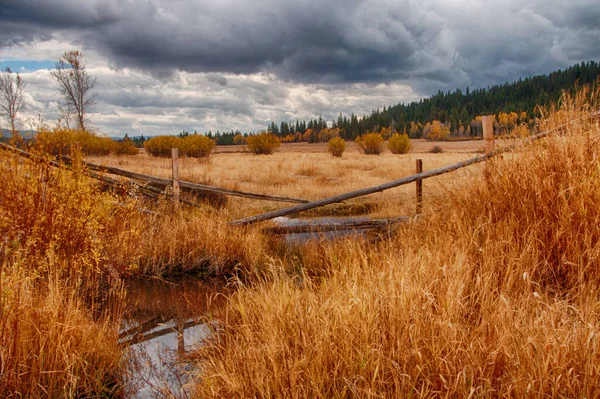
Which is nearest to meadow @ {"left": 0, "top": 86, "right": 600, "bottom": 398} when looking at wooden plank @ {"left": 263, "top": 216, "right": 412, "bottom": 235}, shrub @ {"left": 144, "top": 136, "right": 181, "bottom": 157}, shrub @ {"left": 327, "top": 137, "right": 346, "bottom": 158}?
wooden plank @ {"left": 263, "top": 216, "right": 412, "bottom": 235}

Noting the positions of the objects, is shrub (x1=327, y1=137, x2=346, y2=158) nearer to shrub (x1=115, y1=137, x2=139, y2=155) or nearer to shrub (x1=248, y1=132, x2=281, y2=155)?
shrub (x1=248, y1=132, x2=281, y2=155)

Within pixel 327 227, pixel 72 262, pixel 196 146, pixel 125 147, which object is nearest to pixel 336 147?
pixel 196 146

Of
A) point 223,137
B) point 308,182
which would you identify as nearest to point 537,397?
point 308,182

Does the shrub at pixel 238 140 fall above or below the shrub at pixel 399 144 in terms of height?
above

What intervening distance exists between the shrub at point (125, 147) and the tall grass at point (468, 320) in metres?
33.6

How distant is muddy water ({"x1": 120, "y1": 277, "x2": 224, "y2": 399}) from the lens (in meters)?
3.44

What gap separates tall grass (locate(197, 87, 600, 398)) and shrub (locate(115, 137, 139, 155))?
33.6 metres

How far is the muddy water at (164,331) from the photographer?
3.44 metres

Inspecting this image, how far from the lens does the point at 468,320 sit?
298 cm

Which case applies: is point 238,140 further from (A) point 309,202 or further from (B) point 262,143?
(A) point 309,202

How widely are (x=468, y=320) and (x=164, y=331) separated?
3.08 meters

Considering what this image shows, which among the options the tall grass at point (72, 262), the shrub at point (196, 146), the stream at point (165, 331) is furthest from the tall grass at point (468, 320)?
the shrub at point (196, 146)

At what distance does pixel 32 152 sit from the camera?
488 cm

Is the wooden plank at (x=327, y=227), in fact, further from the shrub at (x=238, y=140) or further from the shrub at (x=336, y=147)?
the shrub at (x=238, y=140)
